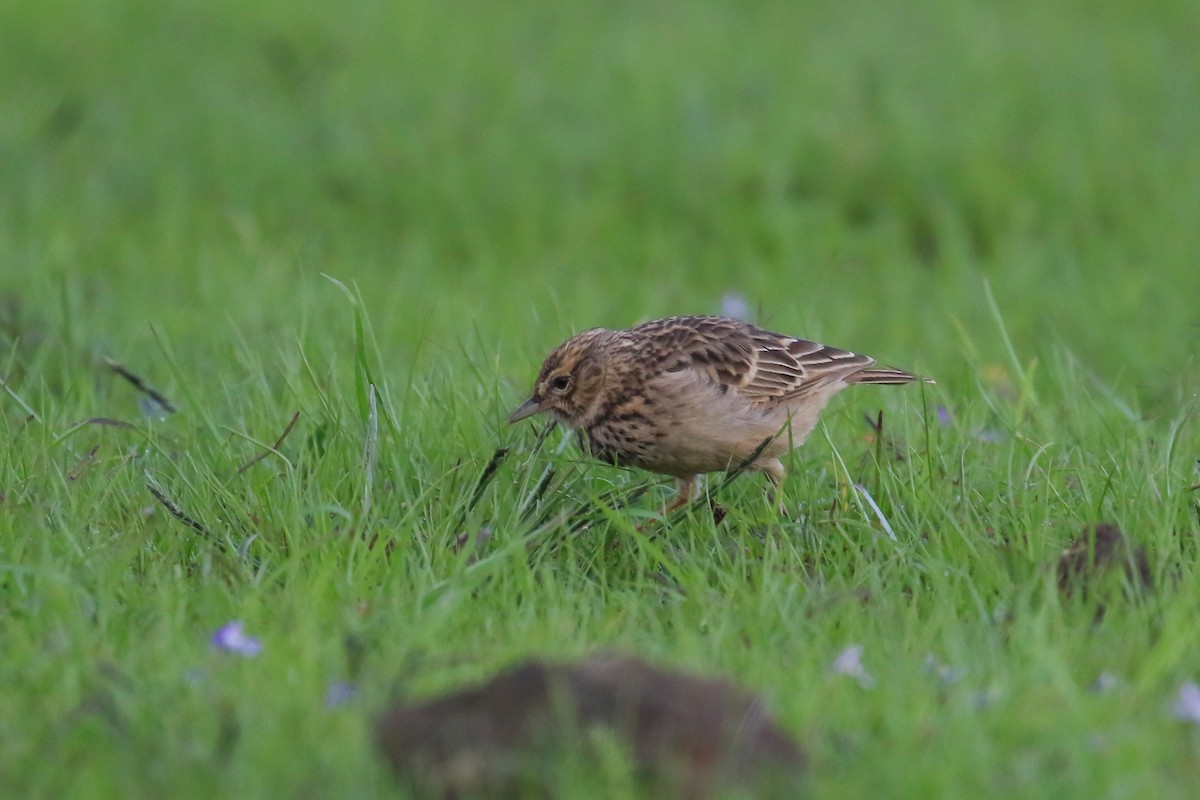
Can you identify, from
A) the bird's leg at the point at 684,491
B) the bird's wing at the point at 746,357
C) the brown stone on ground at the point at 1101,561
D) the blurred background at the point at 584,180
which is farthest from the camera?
the blurred background at the point at 584,180

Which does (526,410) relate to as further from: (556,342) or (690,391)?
(556,342)

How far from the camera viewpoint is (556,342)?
700 cm

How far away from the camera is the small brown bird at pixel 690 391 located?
5.35m

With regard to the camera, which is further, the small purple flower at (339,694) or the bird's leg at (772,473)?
the bird's leg at (772,473)

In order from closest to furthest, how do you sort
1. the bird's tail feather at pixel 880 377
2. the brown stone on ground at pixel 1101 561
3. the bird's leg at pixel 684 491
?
1. the brown stone on ground at pixel 1101 561
2. the bird's leg at pixel 684 491
3. the bird's tail feather at pixel 880 377

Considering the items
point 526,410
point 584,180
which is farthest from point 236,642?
point 584,180

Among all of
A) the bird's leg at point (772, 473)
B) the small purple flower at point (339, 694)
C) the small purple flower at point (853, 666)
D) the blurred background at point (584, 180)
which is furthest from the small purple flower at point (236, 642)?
the blurred background at point (584, 180)

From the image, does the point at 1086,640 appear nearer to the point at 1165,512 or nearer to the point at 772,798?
the point at 1165,512

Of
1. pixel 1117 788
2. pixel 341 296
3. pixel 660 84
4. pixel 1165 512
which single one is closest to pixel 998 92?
pixel 660 84

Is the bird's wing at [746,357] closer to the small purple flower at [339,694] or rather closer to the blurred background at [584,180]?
the blurred background at [584,180]

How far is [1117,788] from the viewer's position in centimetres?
322

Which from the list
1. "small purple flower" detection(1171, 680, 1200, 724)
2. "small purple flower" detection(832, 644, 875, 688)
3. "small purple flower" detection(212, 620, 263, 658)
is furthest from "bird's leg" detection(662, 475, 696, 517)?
"small purple flower" detection(1171, 680, 1200, 724)

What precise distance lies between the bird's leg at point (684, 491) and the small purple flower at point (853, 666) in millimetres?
1434

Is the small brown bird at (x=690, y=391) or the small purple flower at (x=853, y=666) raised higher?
the small purple flower at (x=853, y=666)
